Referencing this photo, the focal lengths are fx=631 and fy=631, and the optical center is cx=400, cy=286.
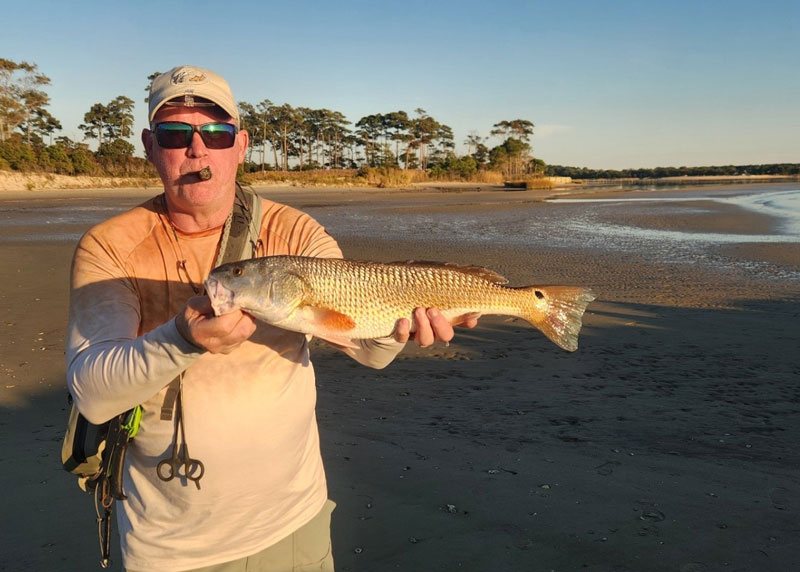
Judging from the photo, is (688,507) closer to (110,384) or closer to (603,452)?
(603,452)

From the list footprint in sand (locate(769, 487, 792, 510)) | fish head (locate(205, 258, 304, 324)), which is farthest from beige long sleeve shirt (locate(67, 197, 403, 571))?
footprint in sand (locate(769, 487, 792, 510))

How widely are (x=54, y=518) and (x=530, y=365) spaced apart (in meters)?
6.04

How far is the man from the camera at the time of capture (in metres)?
2.58

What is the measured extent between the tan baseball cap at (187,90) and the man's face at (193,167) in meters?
0.03

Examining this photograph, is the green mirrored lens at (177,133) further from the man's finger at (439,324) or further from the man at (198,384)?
the man's finger at (439,324)

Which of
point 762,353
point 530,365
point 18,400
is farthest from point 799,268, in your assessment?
point 18,400

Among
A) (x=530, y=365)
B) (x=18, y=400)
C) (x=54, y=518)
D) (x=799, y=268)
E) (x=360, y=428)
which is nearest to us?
(x=54, y=518)

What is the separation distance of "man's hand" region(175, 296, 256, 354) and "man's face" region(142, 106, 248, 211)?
57 centimetres

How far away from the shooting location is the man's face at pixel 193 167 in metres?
2.69

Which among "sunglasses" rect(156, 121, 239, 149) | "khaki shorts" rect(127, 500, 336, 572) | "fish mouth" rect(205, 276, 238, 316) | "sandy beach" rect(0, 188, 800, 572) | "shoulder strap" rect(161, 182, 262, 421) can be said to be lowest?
"sandy beach" rect(0, 188, 800, 572)

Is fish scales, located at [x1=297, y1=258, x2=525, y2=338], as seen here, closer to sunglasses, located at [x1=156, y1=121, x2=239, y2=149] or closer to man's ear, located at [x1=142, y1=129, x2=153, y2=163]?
sunglasses, located at [x1=156, y1=121, x2=239, y2=149]

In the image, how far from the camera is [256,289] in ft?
8.64

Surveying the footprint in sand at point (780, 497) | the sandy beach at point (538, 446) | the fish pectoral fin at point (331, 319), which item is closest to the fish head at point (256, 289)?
the fish pectoral fin at point (331, 319)

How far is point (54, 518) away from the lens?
471cm
